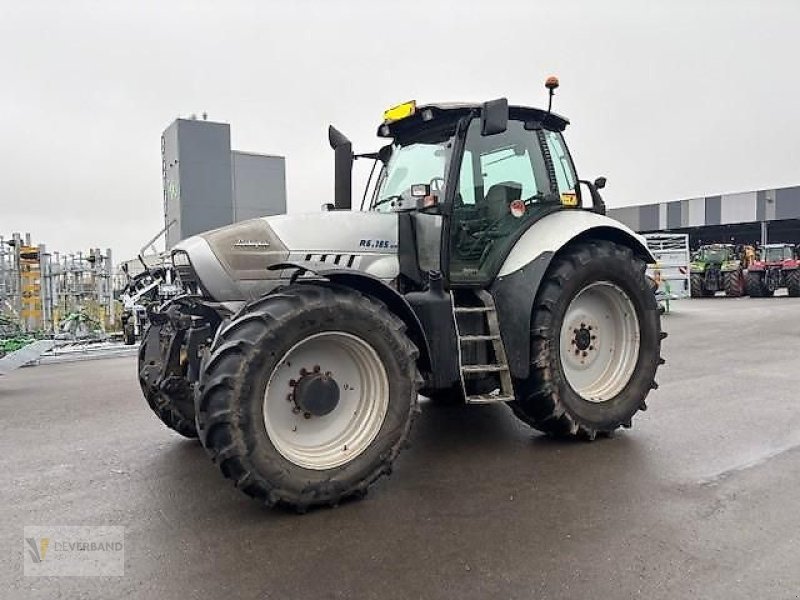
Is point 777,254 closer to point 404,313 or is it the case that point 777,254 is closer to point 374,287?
point 404,313

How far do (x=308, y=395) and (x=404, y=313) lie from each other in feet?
2.56

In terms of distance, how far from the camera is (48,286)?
13.8 metres

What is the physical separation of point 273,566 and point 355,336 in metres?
1.25

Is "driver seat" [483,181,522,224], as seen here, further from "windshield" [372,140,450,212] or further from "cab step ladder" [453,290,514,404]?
"cab step ladder" [453,290,514,404]

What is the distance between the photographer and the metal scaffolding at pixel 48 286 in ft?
41.0

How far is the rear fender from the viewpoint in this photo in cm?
426

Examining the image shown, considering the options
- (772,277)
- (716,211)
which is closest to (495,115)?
(772,277)

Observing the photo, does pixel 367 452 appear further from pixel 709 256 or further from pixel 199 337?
pixel 709 256

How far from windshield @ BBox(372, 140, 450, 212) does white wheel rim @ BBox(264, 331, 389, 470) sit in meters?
1.46

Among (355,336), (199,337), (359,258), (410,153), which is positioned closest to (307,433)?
(355,336)

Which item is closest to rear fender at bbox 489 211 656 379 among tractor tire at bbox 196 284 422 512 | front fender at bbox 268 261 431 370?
front fender at bbox 268 261 431 370

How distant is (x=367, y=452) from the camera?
3.42m

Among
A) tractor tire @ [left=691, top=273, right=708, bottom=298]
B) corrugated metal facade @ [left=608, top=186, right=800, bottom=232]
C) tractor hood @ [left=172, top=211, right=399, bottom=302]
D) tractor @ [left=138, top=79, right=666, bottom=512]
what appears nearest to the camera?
tractor @ [left=138, top=79, right=666, bottom=512]

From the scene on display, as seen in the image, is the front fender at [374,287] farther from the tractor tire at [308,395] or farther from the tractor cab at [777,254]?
the tractor cab at [777,254]
